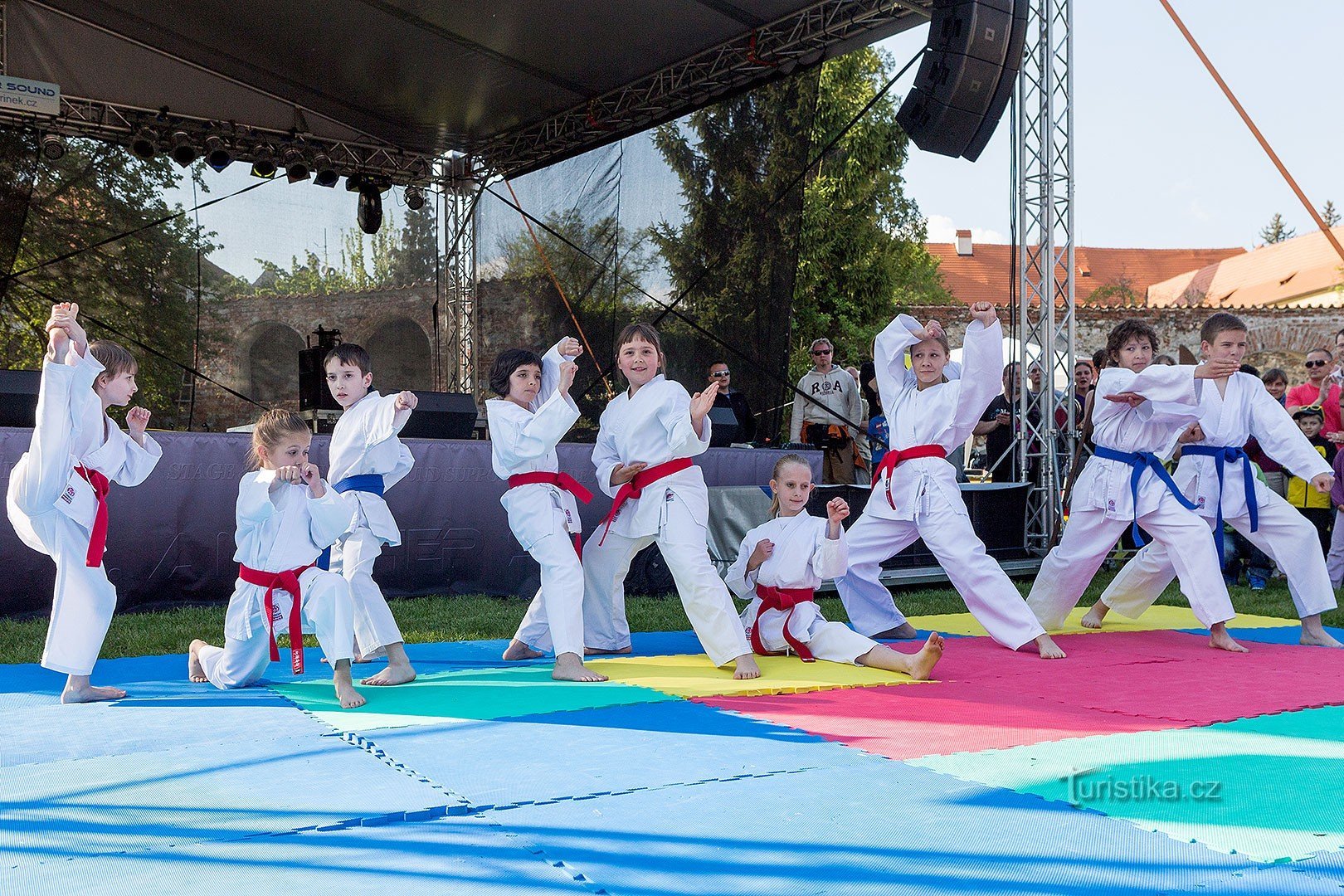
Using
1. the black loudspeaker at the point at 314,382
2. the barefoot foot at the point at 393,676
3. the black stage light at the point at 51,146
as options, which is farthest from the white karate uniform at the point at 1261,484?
the black stage light at the point at 51,146

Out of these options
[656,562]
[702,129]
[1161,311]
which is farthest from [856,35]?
[1161,311]

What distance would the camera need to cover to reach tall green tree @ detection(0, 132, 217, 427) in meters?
8.45

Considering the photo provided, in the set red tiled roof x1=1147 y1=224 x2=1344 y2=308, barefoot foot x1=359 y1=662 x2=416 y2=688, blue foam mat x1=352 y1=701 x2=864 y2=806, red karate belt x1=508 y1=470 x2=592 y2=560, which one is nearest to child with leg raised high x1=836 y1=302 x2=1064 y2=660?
red karate belt x1=508 y1=470 x2=592 y2=560

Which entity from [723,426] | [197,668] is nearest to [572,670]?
[197,668]

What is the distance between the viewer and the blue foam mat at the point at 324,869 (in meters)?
1.78

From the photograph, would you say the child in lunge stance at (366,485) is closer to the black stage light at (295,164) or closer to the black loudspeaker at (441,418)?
the black loudspeaker at (441,418)

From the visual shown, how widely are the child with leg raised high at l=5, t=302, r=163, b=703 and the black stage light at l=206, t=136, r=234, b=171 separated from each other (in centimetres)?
610

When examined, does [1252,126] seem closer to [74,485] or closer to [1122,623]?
[1122,623]

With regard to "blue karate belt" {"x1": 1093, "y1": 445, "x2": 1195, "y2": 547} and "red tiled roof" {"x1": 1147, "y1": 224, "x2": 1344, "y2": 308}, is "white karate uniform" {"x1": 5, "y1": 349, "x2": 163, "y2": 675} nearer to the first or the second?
"blue karate belt" {"x1": 1093, "y1": 445, "x2": 1195, "y2": 547}

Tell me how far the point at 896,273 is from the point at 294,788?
2058cm

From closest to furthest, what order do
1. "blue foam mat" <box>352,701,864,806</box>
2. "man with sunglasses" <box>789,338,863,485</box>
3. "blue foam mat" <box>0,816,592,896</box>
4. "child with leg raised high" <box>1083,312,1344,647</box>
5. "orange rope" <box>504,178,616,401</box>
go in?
"blue foam mat" <box>0,816,592,896</box> < "blue foam mat" <box>352,701,864,806</box> < "child with leg raised high" <box>1083,312,1344,647</box> < "man with sunglasses" <box>789,338,863,485</box> < "orange rope" <box>504,178,616,401</box>

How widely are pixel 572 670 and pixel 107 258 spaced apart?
7.16 metres

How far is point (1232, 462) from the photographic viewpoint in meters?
4.71

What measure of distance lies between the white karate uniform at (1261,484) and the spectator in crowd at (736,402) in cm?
339
